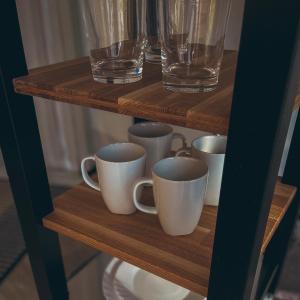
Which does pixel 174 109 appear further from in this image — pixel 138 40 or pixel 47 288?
pixel 47 288

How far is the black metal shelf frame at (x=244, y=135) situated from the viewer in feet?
0.94

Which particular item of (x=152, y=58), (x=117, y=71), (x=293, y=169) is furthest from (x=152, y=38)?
(x=293, y=169)

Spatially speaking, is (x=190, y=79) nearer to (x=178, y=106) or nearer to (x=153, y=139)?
(x=178, y=106)

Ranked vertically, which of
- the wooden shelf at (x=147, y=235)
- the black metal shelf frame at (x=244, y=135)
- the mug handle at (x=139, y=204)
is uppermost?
the black metal shelf frame at (x=244, y=135)

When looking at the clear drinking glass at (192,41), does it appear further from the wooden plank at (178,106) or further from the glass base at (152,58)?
the glass base at (152,58)

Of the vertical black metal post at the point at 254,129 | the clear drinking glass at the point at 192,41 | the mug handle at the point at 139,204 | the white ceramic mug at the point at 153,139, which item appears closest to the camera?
the vertical black metal post at the point at 254,129

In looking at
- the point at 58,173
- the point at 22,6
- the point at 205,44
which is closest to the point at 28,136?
the point at 205,44

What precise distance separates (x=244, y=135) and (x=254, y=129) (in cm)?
1

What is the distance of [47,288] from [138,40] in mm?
495

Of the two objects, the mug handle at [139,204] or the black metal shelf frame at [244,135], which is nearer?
the black metal shelf frame at [244,135]

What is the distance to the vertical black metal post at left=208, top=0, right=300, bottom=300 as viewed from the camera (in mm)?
284

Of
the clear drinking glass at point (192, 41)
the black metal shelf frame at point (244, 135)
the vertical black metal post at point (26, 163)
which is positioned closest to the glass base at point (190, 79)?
the clear drinking glass at point (192, 41)

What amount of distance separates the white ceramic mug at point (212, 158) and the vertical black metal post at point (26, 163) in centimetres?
27

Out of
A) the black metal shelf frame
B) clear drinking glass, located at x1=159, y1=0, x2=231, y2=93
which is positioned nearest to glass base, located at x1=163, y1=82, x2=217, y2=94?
clear drinking glass, located at x1=159, y1=0, x2=231, y2=93
